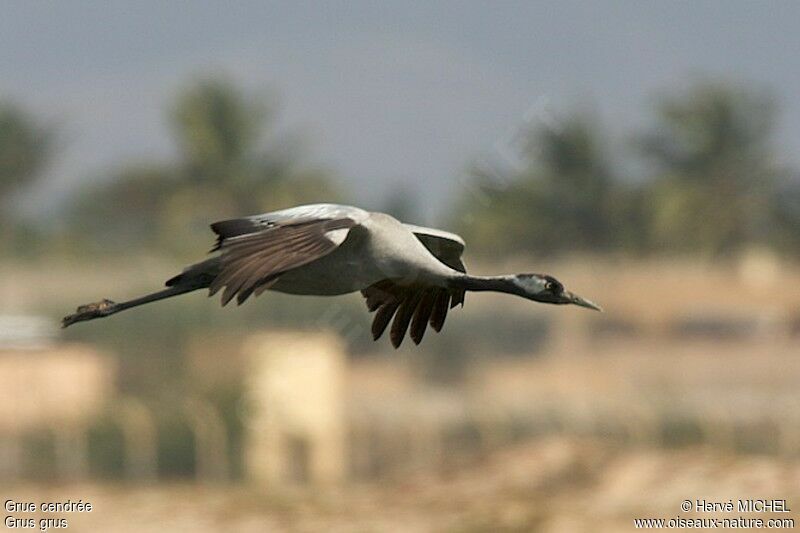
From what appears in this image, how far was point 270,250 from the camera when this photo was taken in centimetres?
1252

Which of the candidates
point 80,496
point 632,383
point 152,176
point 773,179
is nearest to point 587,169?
point 773,179

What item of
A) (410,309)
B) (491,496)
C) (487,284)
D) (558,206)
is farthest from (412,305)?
(558,206)

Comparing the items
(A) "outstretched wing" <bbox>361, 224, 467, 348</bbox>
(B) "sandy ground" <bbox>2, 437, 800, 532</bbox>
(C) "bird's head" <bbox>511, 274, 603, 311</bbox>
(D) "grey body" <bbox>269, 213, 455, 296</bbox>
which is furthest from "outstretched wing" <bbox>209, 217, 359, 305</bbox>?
(B) "sandy ground" <bbox>2, 437, 800, 532</bbox>

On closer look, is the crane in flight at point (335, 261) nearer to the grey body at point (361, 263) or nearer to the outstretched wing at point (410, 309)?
the grey body at point (361, 263)

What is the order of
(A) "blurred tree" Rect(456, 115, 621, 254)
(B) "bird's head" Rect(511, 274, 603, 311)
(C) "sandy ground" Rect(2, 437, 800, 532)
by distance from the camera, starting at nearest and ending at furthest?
(B) "bird's head" Rect(511, 274, 603, 311) → (C) "sandy ground" Rect(2, 437, 800, 532) → (A) "blurred tree" Rect(456, 115, 621, 254)

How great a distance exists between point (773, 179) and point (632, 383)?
37.0 meters

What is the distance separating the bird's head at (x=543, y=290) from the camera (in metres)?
13.5

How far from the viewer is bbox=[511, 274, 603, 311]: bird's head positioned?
44.2 feet

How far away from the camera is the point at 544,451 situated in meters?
55.4

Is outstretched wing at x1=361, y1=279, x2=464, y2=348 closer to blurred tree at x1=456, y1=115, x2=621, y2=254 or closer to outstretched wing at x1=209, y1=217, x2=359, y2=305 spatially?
outstretched wing at x1=209, y1=217, x2=359, y2=305

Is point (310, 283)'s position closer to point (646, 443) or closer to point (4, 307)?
point (646, 443)

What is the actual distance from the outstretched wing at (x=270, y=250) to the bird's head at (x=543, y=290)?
135 cm

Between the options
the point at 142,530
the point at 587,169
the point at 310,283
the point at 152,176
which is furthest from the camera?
the point at 152,176

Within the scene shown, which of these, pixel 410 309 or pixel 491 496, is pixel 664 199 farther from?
pixel 410 309
